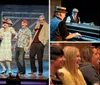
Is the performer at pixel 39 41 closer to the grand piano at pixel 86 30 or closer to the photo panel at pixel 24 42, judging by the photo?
the photo panel at pixel 24 42

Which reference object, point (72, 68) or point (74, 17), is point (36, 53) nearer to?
point (72, 68)

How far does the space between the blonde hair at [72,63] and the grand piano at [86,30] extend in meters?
0.12

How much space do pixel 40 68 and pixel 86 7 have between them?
2.25ft

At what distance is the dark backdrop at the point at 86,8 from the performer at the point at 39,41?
10.1 inches

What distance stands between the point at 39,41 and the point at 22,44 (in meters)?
0.15

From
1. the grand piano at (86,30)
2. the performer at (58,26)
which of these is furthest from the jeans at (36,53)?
the grand piano at (86,30)

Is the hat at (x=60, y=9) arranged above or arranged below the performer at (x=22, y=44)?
above

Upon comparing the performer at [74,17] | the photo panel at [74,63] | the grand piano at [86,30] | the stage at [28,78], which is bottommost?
the stage at [28,78]

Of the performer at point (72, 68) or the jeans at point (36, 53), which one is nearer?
the performer at point (72, 68)

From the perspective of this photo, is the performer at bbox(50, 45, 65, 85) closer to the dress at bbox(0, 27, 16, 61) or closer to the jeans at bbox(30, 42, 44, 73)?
the jeans at bbox(30, 42, 44, 73)

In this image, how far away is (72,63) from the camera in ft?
6.86

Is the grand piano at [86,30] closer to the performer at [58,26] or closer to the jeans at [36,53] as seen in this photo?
the performer at [58,26]

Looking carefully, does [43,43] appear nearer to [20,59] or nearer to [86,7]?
[20,59]

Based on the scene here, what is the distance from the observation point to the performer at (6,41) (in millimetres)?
2141
